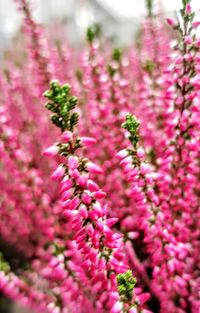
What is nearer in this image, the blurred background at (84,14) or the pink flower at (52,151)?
the pink flower at (52,151)

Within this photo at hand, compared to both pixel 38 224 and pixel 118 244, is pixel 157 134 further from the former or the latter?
pixel 118 244

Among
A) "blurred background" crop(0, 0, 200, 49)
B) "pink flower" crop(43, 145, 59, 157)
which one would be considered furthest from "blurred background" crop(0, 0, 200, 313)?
"pink flower" crop(43, 145, 59, 157)

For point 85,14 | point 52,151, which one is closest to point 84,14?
point 85,14

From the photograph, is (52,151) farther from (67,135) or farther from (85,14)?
(85,14)

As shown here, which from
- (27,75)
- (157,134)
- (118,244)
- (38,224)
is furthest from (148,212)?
(27,75)

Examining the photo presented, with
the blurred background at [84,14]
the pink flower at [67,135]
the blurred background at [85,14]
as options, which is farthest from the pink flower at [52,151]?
the blurred background at [85,14]

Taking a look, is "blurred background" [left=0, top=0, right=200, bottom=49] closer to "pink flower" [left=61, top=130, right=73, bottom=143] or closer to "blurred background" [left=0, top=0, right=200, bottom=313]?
"blurred background" [left=0, top=0, right=200, bottom=313]

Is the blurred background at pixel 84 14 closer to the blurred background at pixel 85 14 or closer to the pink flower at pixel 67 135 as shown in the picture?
the blurred background at pixel 85 14

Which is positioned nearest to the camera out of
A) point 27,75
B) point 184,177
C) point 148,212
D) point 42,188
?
point 148,212

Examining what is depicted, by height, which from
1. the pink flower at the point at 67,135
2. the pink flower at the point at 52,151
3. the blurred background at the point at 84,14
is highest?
the blurred background at the point at 84,14

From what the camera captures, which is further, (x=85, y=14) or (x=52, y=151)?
(x=85, y=14)

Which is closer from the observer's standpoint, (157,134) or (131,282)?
(131,282)
